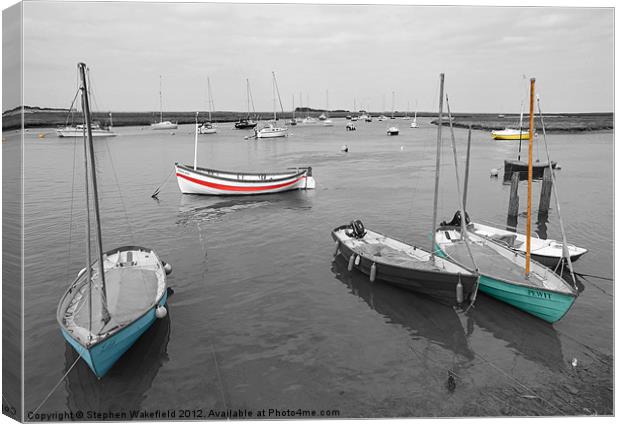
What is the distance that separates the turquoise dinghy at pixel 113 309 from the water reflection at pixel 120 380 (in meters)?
0.41

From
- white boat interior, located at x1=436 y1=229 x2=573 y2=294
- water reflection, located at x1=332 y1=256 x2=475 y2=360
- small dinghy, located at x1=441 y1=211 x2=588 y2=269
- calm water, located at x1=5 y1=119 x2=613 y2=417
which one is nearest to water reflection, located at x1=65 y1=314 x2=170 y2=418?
calm water, located at x1=5 y1=119 x2=613 y2=417

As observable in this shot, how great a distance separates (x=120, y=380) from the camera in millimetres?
13406

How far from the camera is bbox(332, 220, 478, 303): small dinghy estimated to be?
18000mm

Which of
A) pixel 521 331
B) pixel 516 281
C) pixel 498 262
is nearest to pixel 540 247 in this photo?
pixel 498 262

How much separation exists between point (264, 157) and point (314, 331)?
61555 millimetres

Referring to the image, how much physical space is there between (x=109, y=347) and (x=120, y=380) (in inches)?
45.2

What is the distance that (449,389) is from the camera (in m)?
13.1

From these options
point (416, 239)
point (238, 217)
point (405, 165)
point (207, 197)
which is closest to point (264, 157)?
point (405, 165)

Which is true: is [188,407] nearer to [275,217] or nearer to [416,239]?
[416,239]

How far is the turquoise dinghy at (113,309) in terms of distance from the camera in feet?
42.3

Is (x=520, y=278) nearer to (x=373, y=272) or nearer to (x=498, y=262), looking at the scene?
(x=498, y=262)

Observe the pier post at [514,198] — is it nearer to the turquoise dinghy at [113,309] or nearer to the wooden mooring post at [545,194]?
the wooden mooring post at [545,194]

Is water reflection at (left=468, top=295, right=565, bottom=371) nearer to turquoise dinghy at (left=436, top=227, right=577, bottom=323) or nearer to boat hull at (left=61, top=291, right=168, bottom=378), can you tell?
turquoise dinghy at (left=436, top=227, right=577, bottom=323)

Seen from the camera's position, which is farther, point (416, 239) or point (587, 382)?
point (416, 239)
